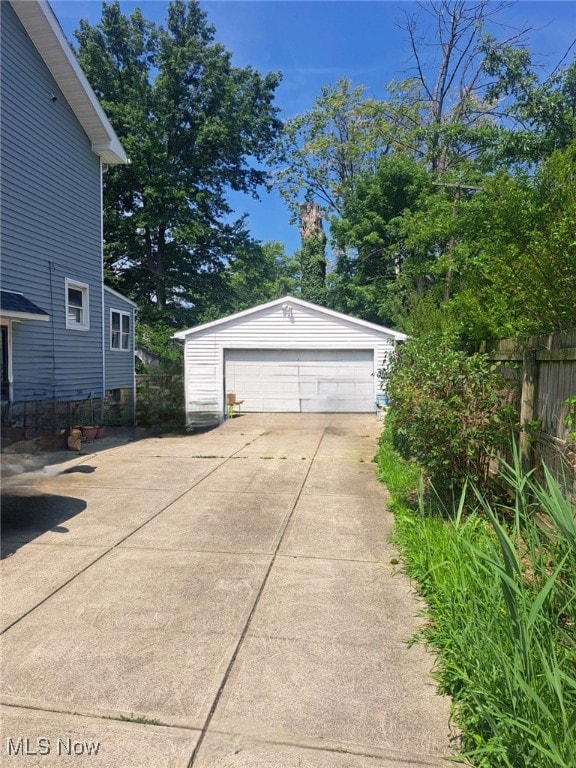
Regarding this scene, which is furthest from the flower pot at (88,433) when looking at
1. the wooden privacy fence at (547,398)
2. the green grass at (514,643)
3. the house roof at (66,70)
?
the green grass at (514,643)

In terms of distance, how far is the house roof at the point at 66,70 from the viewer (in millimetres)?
9922

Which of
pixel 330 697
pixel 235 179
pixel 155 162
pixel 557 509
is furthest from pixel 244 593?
pixel 235 179

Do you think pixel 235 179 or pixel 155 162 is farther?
pixel 235 179

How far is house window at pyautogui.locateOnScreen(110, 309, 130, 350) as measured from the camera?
1467 centimetres

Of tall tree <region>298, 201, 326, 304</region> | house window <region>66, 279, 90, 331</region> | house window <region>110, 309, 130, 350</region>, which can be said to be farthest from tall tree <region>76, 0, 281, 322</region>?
house window <region>66, 279, 90, 331</region>

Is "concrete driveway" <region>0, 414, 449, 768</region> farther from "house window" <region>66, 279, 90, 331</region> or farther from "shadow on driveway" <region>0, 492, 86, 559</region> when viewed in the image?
"house window" <region>66, 279, 90, 331</region>

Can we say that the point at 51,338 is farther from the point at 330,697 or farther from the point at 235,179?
the point at 235,179

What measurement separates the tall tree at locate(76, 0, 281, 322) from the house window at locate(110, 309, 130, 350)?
9106 millimetres

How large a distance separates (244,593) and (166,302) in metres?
23.8

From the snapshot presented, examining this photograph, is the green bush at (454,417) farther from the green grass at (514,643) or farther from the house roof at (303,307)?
the house roof at (303,307)

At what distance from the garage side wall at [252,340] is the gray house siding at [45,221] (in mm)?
3220

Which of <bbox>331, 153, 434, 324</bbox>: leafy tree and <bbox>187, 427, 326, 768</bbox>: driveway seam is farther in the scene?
<bbox>331, 153, 434, 324</bbox>: leafy tree

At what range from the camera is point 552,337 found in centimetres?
409

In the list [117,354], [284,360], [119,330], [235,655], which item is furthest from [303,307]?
[235,655]
